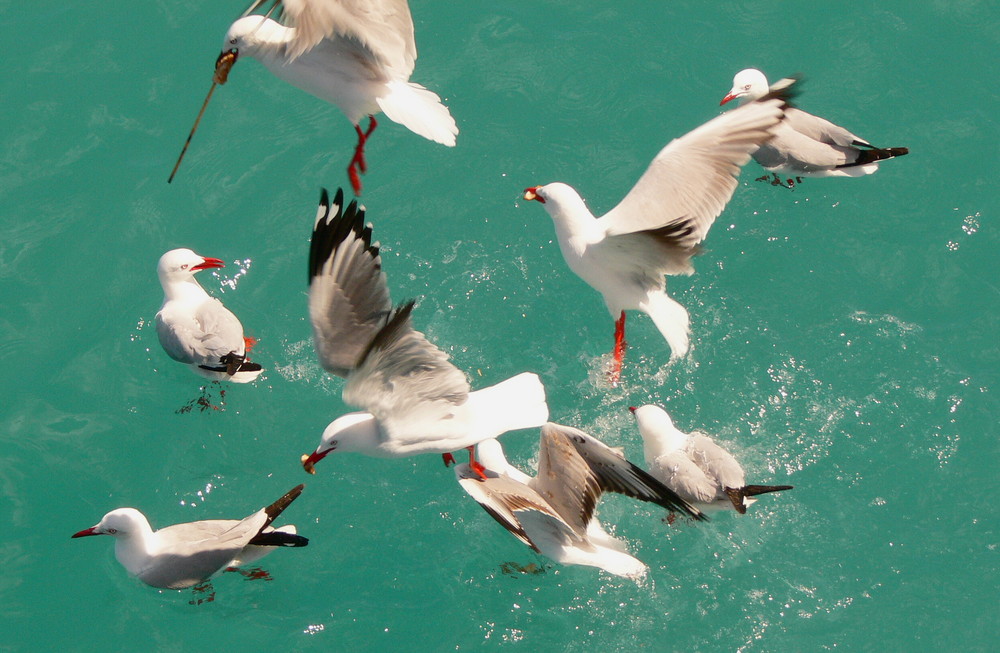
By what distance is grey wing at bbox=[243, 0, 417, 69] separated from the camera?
15.9ft

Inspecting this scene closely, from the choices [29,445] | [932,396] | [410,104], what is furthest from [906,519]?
[29,445]

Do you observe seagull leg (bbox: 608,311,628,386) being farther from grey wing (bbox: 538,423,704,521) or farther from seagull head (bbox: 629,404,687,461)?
grey wing (bbox: 538,423,704,521)

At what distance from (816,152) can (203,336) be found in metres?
4.07

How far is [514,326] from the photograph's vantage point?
6094 millimetres

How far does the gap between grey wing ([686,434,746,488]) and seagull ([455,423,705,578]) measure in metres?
0.44

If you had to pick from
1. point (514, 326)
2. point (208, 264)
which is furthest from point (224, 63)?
point (514, 326)

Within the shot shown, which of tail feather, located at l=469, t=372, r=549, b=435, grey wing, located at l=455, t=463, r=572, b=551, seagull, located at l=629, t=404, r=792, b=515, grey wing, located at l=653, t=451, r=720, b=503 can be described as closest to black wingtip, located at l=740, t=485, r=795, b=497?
seagull, located at l=629, t=404, r=792, b=515

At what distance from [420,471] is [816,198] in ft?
11.1

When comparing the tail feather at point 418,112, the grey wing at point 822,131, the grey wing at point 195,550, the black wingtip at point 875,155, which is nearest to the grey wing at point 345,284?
the grey wing at point 195,550

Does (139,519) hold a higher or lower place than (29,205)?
lower

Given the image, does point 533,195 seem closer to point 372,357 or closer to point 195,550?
point 372,357

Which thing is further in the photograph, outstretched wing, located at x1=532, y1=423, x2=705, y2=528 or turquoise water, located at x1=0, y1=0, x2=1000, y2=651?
turquoise water, located at x1=0, y1=0, x2=1000, y2=651

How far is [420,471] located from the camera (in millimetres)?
5648

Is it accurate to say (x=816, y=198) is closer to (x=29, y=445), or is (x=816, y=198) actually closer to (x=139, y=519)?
(x=139, y=519)
